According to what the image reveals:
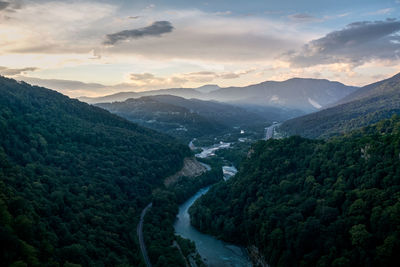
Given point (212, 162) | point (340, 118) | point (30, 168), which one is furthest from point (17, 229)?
point (340, 118)

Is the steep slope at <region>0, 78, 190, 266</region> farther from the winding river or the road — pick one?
the winding river

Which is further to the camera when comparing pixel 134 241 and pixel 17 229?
pixel 134 241

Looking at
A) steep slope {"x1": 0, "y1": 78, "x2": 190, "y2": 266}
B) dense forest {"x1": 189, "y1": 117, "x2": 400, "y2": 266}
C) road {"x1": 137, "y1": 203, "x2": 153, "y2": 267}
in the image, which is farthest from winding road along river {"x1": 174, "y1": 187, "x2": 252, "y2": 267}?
steep slope {"x1": 0, "y1": 78, "x2": 190, "y2": 266}

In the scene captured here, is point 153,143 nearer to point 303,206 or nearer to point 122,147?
point 122,147

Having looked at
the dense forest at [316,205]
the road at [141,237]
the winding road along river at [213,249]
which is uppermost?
the dense forest at [316,205]

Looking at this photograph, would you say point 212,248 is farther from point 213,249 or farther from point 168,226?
point 168,226

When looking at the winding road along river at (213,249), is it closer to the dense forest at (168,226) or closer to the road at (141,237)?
the dense forest at (168,226)

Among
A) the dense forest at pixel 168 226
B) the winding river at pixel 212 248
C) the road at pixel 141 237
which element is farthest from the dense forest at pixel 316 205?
the road at pixel 141 237
